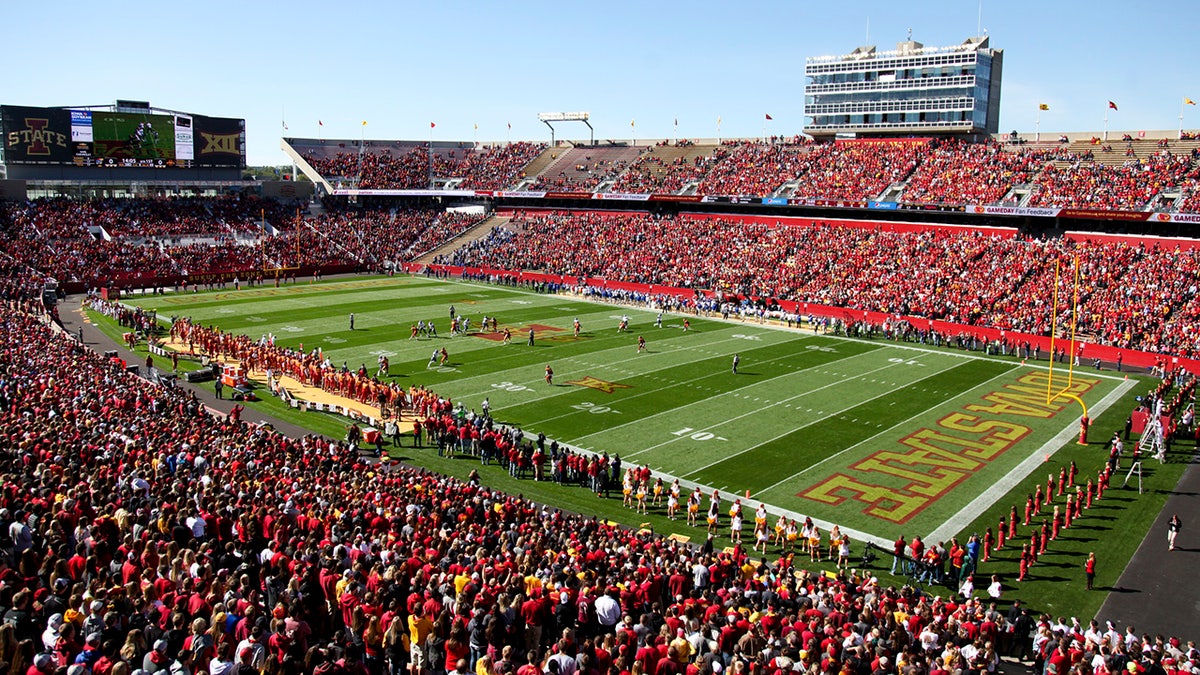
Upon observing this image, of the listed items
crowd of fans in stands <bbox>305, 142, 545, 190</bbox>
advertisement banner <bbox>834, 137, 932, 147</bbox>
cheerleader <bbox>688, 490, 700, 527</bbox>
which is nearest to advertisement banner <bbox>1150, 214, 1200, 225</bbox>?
advertisement banner <bbox>834, 137, 932, 147</bbox>

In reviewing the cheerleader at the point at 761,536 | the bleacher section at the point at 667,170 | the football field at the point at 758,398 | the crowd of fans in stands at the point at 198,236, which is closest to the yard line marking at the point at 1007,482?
the football field at the point at 758,398

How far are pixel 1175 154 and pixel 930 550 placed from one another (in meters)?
49.8

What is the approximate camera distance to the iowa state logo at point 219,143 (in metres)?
73.2

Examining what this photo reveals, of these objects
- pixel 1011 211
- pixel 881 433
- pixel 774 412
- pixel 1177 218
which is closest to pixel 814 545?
pixel 881 433

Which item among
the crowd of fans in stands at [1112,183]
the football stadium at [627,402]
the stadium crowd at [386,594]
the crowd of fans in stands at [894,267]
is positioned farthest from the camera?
the crowd of fans in stands at [1112,183]

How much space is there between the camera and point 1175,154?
2156 inches

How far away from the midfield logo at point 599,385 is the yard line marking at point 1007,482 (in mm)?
13403

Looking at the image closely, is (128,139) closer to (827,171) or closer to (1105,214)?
(827,171)

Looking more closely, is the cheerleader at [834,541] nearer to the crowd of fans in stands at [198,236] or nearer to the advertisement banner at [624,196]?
the crowd of fans in stands at [198,236]

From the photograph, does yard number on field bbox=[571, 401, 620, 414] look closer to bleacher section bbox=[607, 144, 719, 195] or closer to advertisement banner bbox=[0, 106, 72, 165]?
bleacher section bbox=[607, 144, 719, 195]

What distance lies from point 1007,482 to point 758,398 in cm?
967

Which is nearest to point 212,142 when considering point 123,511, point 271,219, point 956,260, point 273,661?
point 271,219

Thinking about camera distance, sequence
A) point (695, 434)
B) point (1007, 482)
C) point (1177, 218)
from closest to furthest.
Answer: point (1007, 482)
point (695, 434)
point (1177, 218)

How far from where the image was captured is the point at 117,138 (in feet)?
223
